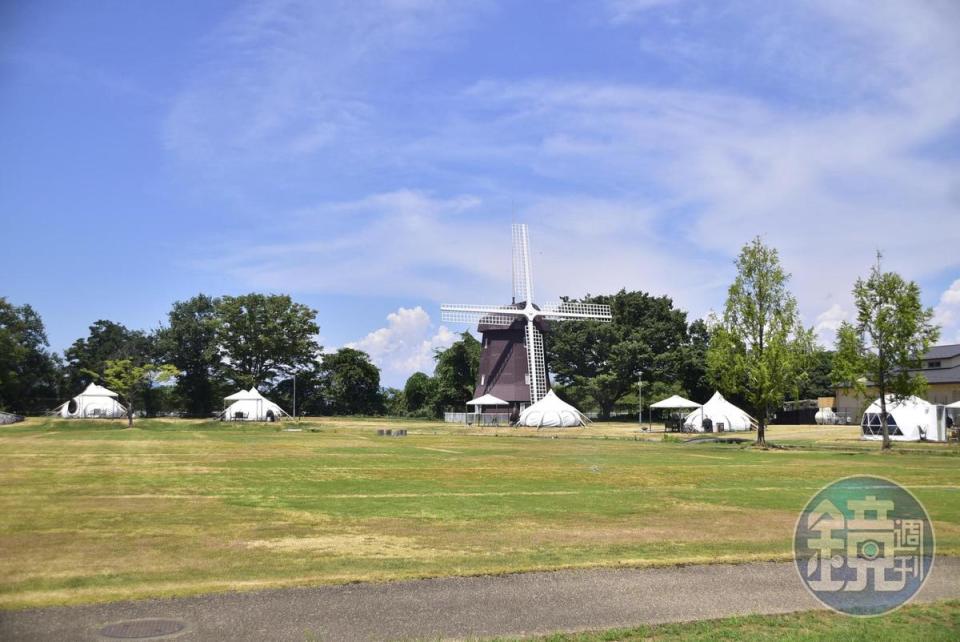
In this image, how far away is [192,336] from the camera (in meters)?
97.8

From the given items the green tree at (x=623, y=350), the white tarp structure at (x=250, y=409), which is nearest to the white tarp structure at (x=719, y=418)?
the green tree at (x=623, y=350)

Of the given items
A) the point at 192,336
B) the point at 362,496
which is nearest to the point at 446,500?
the point at 362,496

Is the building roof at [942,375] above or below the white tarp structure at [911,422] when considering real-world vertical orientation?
above

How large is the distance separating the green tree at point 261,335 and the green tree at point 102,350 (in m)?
12.9

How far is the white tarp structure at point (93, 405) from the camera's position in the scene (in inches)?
3182

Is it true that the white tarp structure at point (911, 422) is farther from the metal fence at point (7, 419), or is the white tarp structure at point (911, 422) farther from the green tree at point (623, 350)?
the metal fence at point (7, 419)

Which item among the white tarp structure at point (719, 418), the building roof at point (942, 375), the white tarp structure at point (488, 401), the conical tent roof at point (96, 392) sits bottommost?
the white tarp structure at point (719, 418)

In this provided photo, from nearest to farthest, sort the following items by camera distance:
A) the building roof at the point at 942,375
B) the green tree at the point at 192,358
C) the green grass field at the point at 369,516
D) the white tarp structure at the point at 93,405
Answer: the green grass field at the point at 369,516 → the building roof at the point at 942,375 → the white tarp structure at the point at 93,405 → the green tree at the point at 192,358

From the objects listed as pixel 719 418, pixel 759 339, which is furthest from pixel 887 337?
pixel 719 418

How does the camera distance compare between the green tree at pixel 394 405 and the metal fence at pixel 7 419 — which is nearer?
the metal fence at pixel 7 419

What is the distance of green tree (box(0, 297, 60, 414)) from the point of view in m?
77.9

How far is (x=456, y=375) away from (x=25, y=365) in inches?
1989

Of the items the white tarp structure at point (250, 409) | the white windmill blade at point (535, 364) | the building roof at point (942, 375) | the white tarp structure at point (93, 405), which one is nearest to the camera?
the building roof at point (942, 375)

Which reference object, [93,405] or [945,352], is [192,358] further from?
[945,352]
